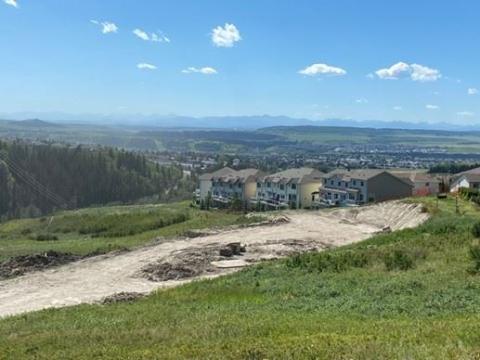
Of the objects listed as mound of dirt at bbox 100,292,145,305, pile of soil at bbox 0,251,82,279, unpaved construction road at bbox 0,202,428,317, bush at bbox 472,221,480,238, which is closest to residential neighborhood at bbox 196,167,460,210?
unpaved construction road at bbox 0,202,428,317

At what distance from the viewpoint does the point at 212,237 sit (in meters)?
32.8

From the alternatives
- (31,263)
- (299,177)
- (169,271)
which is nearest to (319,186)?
(299,177)

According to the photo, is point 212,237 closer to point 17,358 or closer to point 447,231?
point 447,231

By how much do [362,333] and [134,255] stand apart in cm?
1989

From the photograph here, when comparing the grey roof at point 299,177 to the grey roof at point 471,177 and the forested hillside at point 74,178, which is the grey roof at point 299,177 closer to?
the grey roof at point 471,177

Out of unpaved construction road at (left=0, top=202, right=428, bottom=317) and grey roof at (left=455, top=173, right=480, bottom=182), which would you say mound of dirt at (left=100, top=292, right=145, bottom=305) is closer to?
unpaved construction road at (left=0, top=202, right=428, bottom=317)

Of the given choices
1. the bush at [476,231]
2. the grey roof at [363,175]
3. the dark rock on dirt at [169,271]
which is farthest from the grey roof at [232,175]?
the bush at [476,231]

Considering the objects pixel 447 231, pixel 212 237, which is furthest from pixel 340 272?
pixel 212 237

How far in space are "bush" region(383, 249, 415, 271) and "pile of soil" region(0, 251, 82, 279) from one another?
586 inches

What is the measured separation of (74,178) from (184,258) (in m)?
110

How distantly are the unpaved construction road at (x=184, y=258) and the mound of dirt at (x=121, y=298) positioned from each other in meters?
0.68

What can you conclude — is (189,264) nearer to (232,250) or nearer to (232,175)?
(232,250)

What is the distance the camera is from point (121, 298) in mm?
18828

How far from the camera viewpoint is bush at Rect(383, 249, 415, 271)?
18547mm
